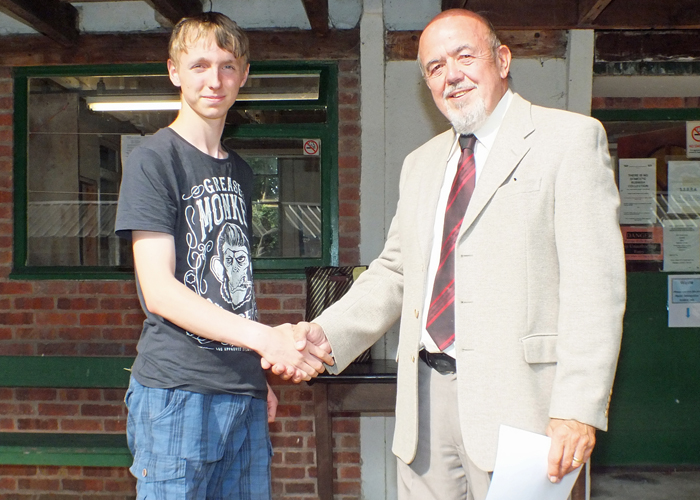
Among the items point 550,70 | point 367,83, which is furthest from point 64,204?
point 550,70

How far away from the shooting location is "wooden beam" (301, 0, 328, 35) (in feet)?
11.8

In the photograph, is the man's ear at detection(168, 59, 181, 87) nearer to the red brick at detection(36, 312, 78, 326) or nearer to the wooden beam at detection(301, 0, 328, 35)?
the wooden beam at detection(301, 0, 328, 35)

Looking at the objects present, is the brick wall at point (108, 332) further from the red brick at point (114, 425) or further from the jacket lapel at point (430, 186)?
the jacket lapel at point (430, 186)

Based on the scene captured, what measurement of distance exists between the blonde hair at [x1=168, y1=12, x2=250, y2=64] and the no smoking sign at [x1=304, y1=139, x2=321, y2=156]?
7.15ft

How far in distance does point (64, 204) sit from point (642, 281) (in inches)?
162

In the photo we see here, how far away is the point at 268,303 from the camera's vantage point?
4.21 meters

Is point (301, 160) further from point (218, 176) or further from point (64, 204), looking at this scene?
point (218, 176)

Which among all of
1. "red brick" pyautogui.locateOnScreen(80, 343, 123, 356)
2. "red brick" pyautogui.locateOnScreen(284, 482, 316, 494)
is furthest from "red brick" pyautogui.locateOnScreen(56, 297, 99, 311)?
"red brick" pyautogui.locateOnScreen(284, 482, 316, 494)

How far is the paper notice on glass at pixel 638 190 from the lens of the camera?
4773 mm

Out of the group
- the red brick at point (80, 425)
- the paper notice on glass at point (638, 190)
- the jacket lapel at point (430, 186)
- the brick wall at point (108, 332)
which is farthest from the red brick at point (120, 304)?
the paper notice on glass at point (638, 190)

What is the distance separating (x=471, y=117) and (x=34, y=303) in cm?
344

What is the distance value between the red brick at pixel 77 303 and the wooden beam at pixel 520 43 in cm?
249

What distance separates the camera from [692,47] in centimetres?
408

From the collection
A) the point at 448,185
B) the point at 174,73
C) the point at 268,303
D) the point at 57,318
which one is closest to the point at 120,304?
the point at 57,318
